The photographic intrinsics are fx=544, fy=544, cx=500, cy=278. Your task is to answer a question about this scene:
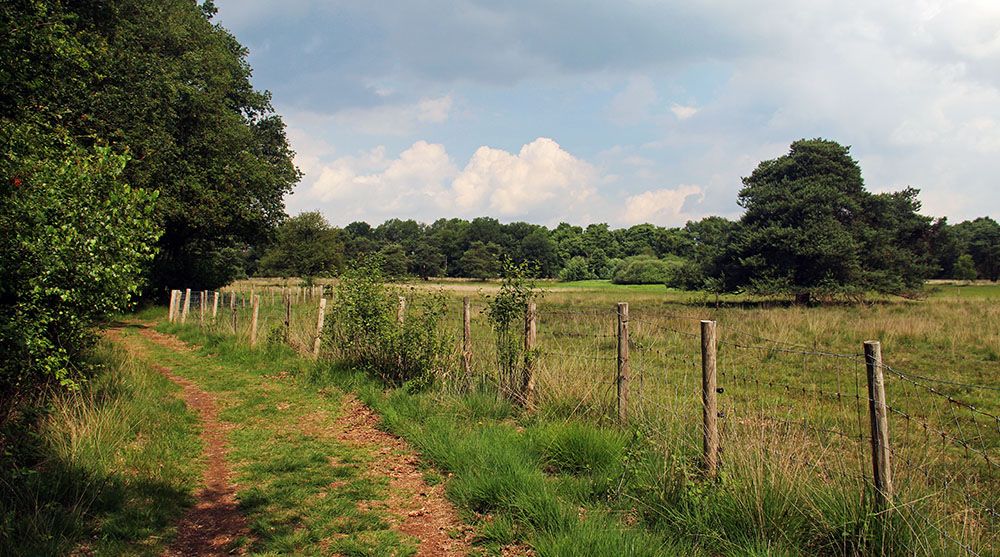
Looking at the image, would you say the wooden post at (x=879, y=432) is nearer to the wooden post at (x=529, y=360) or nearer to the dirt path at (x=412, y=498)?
the dirt path at (x=412, y=498)

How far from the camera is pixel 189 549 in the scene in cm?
449

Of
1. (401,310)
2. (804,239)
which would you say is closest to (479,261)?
(804,239)

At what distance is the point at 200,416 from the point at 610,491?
22.5ft

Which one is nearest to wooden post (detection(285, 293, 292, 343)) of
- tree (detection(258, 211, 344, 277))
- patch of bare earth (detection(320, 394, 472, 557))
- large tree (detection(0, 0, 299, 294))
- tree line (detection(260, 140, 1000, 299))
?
large tree (detection(0, 0, 299, 294))

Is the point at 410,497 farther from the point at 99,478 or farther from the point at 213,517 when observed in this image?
the point at 99,478

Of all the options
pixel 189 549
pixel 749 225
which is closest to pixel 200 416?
pixel 189 549

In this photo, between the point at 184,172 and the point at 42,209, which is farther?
the point at 184,172

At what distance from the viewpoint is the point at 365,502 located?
5.44 m

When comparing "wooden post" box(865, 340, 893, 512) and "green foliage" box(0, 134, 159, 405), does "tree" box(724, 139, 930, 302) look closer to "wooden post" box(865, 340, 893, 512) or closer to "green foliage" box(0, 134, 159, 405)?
"wooden post" box(865, 340, 893, 512)

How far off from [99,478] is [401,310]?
5896 millimetres

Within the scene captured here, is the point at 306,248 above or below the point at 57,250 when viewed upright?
above

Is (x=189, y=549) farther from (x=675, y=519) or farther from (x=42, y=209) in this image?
(x=675, y=519)

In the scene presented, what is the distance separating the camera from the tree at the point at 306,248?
42938 millimetres

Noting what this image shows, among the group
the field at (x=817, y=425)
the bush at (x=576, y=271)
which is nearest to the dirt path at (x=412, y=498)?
the field at (x=817, y=425)
